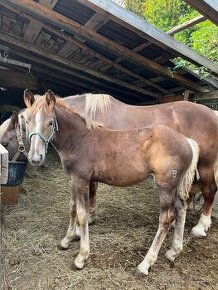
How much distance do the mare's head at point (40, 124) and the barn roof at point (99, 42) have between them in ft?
3.64

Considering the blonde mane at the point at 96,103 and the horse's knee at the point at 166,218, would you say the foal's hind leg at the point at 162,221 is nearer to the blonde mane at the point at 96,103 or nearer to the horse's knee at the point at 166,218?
the horse's knee at the point at 166,218

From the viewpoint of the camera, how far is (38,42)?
453cm

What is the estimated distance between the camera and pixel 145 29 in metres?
3.15

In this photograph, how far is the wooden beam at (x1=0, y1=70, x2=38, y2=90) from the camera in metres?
6.37

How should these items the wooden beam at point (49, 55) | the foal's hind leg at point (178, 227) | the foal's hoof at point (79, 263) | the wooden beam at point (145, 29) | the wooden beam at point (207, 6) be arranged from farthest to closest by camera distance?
the wooden beam at point (49, 55) < the wooden beam at point (145, 29) < the foal's hind leg at point (178, 227) < the foal's hoof at point (79, 263) < the wooden beam at point (207, 6)

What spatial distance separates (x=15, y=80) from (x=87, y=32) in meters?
3.57

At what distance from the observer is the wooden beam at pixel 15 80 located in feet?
20.9

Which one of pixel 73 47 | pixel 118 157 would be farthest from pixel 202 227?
pixel 73 47

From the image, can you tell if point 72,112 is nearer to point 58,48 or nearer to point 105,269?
→ point 105,269

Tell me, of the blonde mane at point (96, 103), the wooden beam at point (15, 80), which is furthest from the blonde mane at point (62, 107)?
the wooden beam at point (15, 80)

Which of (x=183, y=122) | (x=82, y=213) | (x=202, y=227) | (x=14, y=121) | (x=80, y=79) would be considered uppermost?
(x=80, y=79)

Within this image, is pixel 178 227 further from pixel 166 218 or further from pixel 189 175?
pixel 189 175

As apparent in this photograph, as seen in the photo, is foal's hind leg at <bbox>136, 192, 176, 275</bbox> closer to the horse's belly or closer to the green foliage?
the horse's belly

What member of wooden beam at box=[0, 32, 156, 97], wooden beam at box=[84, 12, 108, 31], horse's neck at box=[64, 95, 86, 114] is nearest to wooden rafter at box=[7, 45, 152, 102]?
wooden beam at box=[0, 32, 156, 97]
